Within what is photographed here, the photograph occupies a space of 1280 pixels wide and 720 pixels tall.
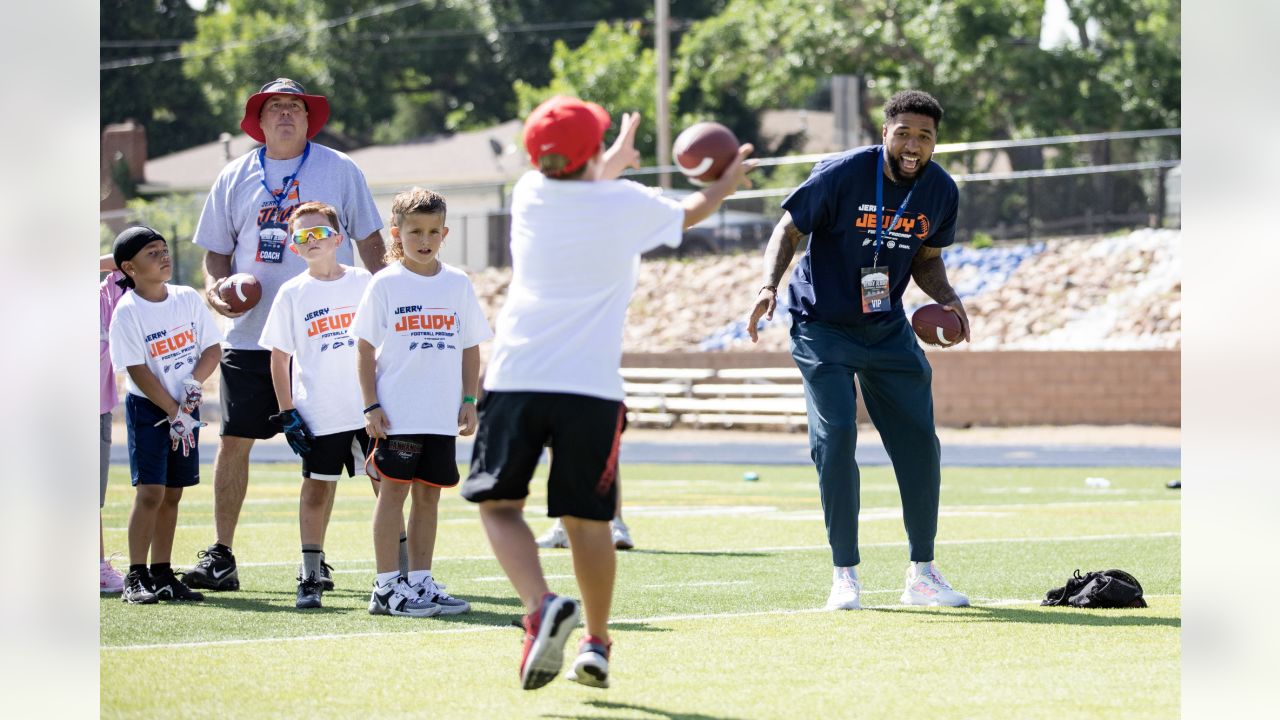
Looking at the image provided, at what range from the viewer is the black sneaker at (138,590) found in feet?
25.2

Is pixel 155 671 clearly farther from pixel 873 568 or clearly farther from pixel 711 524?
pixel 711 524

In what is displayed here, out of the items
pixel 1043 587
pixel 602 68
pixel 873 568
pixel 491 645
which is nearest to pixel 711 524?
pixel 873 568

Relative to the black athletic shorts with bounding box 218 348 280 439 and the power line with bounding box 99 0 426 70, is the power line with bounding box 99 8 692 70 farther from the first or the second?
the black athletic shorts with bounding box 218 348 280 439

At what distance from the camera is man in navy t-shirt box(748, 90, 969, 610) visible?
25.0 feet

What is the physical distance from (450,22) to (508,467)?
193ft

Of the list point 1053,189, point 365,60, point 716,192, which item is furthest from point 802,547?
point 365,60

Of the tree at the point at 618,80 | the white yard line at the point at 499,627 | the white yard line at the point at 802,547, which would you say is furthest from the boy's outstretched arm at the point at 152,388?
the tree at the point at 618,80

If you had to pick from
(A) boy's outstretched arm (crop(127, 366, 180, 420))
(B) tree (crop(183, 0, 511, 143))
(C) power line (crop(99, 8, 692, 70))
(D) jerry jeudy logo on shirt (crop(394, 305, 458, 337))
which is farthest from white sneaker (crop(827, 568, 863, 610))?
(B) tree (crop(183, 0, 511, 143))

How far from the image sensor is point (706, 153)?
576cm

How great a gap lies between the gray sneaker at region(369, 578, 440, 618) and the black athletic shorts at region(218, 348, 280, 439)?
4.40 feet

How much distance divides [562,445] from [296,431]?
2675 mm

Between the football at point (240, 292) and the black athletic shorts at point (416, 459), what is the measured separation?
1.18 m

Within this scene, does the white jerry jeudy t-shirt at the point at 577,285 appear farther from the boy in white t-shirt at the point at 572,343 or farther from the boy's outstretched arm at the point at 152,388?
the boy's outstretched arm at the point at 152,388
